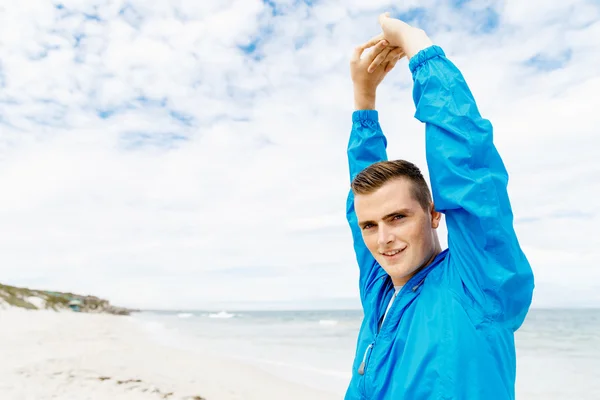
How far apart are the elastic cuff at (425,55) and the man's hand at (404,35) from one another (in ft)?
0.11

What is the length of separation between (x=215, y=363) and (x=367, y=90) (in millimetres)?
9541

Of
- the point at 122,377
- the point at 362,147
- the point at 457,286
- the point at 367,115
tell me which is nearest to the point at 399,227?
the point at 457,286

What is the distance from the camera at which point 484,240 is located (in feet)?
4.95

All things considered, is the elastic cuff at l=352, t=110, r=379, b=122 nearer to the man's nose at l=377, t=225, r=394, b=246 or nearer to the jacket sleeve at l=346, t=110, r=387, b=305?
the jacket sleeve at l=346, t=110, r=387, b=305

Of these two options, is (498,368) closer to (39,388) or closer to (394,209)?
(394,209)

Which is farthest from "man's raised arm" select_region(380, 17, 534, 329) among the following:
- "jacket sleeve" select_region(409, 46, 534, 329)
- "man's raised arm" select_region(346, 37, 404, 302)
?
"man's raised arm" select_region(346, 37, 404, 302)

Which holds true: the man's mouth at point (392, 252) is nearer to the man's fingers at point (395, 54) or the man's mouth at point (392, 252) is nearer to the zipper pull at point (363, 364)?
the zipper pull at point (363, 364)

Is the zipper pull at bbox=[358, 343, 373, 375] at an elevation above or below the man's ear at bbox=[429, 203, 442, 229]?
below

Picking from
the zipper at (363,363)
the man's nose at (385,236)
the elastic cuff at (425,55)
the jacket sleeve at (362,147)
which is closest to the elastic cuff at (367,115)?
the jacket sleeve at (362,147)

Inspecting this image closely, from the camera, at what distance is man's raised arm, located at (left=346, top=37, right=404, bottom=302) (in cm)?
229

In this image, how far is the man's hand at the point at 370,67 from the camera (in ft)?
7.28

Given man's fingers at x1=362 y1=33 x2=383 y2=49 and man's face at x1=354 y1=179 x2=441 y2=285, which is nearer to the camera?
man's face at x1=354 y1=179 x2=441 y2=285

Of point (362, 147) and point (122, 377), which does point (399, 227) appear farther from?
point (122, 377)

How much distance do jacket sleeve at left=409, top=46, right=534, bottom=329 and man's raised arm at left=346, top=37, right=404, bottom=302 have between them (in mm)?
646
